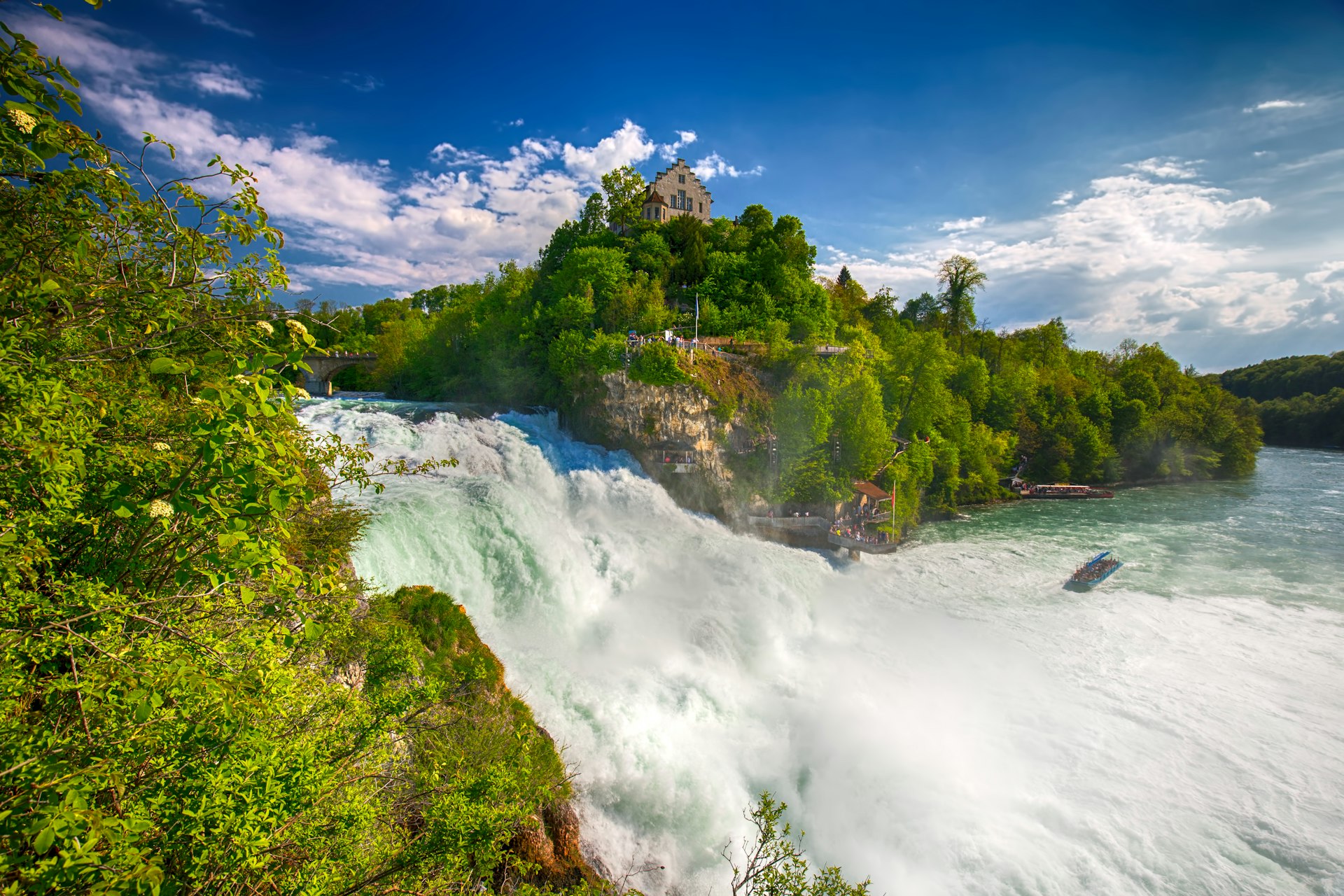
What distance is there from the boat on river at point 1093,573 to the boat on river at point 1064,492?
19309 mm

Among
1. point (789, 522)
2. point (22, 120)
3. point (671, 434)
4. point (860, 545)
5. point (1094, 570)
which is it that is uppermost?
point (22, 120)

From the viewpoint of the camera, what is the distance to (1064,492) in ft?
139

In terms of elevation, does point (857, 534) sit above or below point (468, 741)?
below

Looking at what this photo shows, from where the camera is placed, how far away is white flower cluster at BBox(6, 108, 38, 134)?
258 cm

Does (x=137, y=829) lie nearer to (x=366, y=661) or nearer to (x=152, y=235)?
(x=152, y=235)

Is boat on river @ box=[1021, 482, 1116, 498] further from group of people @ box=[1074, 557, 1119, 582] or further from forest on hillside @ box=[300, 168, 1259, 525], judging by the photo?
group of people @ box=[1074, 557, 1119, 582]

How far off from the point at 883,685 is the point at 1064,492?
34.9 metres

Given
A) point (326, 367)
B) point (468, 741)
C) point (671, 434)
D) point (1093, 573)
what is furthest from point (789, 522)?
point (326, 367)

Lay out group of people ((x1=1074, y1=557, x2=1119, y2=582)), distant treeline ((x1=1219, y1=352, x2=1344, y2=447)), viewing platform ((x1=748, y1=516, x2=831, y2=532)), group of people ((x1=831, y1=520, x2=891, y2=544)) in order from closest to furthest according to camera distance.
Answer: group of people ((x1=1074, y1=557, x2=1119, y2=582)) < group of people ((x1=831, y1=520, x2=891, y2=544)) < viewing platform ((x1=748, y1=516, x2=831, y2=532)) < distant treeline ((x1=1219, y1=352, x2=1344, y2=447))

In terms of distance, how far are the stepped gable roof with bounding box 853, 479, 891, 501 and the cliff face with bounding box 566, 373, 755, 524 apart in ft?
24.0

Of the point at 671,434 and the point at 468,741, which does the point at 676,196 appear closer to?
the point at 671,434

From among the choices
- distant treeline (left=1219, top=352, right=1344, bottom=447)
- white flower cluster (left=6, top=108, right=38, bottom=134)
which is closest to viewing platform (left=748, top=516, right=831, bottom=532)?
white flower cluster (left=6, top=108, right=38, bottom=134)

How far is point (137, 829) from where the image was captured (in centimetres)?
253

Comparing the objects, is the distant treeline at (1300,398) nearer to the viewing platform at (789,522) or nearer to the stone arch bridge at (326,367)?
the viewing platform at (789,522)
